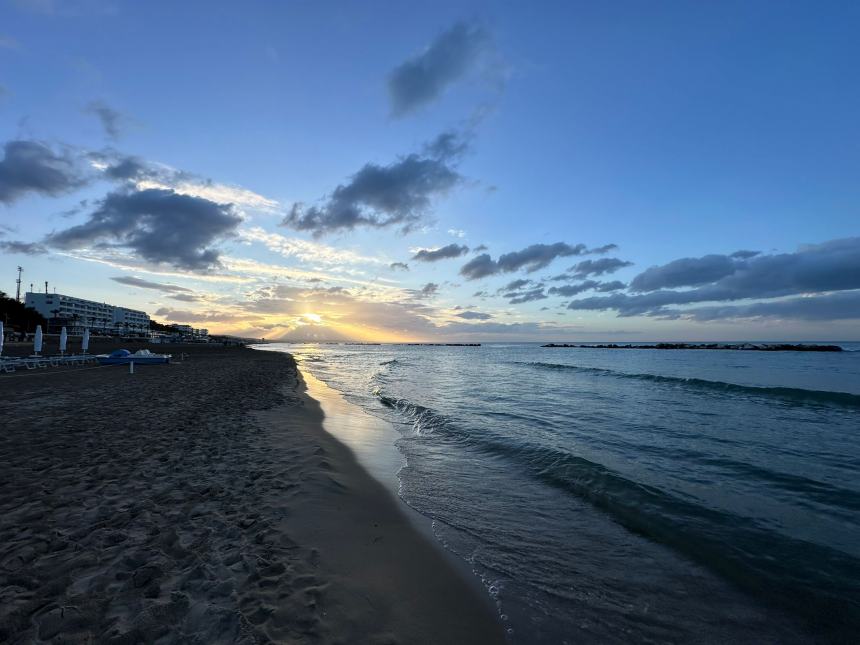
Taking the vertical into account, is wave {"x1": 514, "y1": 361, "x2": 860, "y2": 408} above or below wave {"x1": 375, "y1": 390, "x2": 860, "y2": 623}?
above

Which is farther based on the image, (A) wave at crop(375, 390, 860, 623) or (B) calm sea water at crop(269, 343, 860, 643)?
(A) wave at crop(375, 390, 860, 623)

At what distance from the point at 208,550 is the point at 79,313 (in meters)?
188

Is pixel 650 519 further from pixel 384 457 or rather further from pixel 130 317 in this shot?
pixel 130 317

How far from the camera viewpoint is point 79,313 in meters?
144

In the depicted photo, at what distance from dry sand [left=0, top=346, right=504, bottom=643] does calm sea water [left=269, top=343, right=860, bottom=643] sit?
96cm

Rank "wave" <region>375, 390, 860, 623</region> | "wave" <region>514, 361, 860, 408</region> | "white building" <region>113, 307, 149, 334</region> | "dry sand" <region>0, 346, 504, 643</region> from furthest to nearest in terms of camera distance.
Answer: "white building" <region>113, 307, 149, 334</region>, "wave" <region>514, 361, 860, 408</region>, "wave" <region>375, 390, 860, 623</region>, "dry sand" <region>0, 346, 504, 643</region>

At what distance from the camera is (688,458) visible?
406 inches

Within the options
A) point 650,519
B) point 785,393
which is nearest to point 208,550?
point 650,519

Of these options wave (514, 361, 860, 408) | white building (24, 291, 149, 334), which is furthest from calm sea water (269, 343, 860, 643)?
white building (24, 291, 149, 334)

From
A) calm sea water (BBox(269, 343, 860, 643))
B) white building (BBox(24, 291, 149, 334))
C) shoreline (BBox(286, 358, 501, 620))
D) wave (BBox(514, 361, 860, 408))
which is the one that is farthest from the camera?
white building (BBox(24, 291, 149, 334))

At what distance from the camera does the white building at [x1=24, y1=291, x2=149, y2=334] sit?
12062 centimetres

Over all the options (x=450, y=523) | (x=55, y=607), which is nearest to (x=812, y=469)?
(x=450, y=523)

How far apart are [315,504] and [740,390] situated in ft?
89.3

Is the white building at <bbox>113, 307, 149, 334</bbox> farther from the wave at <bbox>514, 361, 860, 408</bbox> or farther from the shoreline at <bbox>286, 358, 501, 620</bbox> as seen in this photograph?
the wave at <bbox>514, 361, 860, 408</bbox>
